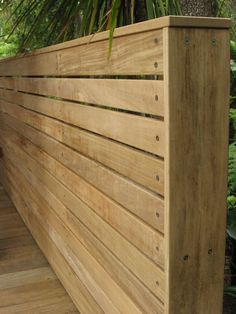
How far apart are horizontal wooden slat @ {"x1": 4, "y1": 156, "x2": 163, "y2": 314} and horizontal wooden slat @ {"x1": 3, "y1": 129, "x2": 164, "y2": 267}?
15cm

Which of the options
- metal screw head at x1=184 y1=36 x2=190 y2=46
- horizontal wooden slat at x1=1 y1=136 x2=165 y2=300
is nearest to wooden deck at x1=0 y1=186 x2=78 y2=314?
horizontal wooden slat at x1=1 y1=136 x2=165 y2=300

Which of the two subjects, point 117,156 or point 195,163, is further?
point 117,156

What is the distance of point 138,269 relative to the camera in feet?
5.70

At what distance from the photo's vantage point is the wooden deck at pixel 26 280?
9.34 ft

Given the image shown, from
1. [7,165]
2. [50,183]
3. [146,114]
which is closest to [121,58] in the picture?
[146,114]

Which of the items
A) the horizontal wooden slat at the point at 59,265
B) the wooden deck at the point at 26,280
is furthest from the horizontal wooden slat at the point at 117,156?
the wooden deck at the point at 26,280

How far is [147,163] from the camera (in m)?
1.58

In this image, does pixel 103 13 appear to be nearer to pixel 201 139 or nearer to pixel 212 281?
pixel 201 139

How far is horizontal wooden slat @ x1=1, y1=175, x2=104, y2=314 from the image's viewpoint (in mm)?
2529

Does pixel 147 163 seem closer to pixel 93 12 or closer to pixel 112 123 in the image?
pixel 112 123

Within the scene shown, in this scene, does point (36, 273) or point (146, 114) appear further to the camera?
point (36, 273)

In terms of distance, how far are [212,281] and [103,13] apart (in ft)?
4.99

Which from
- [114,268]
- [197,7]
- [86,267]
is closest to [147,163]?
[114,268]

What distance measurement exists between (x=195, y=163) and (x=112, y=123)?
0.51m
